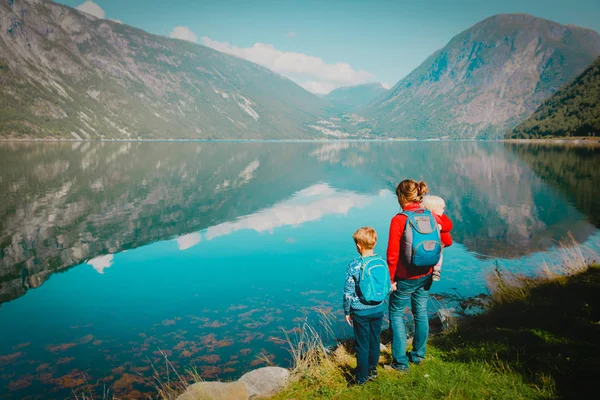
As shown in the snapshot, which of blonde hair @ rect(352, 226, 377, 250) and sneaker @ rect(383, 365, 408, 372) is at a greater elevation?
A: blonde hair @ rect(352, 226, 377, 250)

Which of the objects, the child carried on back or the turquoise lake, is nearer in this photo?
the child carried on back

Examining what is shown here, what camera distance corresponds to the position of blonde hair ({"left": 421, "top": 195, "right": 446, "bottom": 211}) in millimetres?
7156

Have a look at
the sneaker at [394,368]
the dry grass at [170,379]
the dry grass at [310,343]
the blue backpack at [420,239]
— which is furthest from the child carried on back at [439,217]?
the dry grass at [170,379]

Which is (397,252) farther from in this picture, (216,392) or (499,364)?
(216,392)

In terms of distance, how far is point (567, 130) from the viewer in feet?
526

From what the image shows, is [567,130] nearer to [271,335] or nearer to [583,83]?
[583,83]

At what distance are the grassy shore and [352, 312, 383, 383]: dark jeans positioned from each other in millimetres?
267

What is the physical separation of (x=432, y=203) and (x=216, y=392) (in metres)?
5.30

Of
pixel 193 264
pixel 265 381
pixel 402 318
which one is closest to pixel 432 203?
pixel 402 318

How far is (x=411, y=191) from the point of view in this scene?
6656 mm

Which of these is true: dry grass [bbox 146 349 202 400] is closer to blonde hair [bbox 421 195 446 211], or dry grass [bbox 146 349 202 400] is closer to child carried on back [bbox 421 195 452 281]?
child carried on back [bbox 421 195 452 281]

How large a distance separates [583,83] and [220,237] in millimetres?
245238

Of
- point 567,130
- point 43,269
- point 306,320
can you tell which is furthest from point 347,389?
point 567,130

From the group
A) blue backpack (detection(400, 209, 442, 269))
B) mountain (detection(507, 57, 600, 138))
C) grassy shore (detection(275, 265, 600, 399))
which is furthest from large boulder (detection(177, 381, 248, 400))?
mountain (detection(507, 57, 600, 138))
